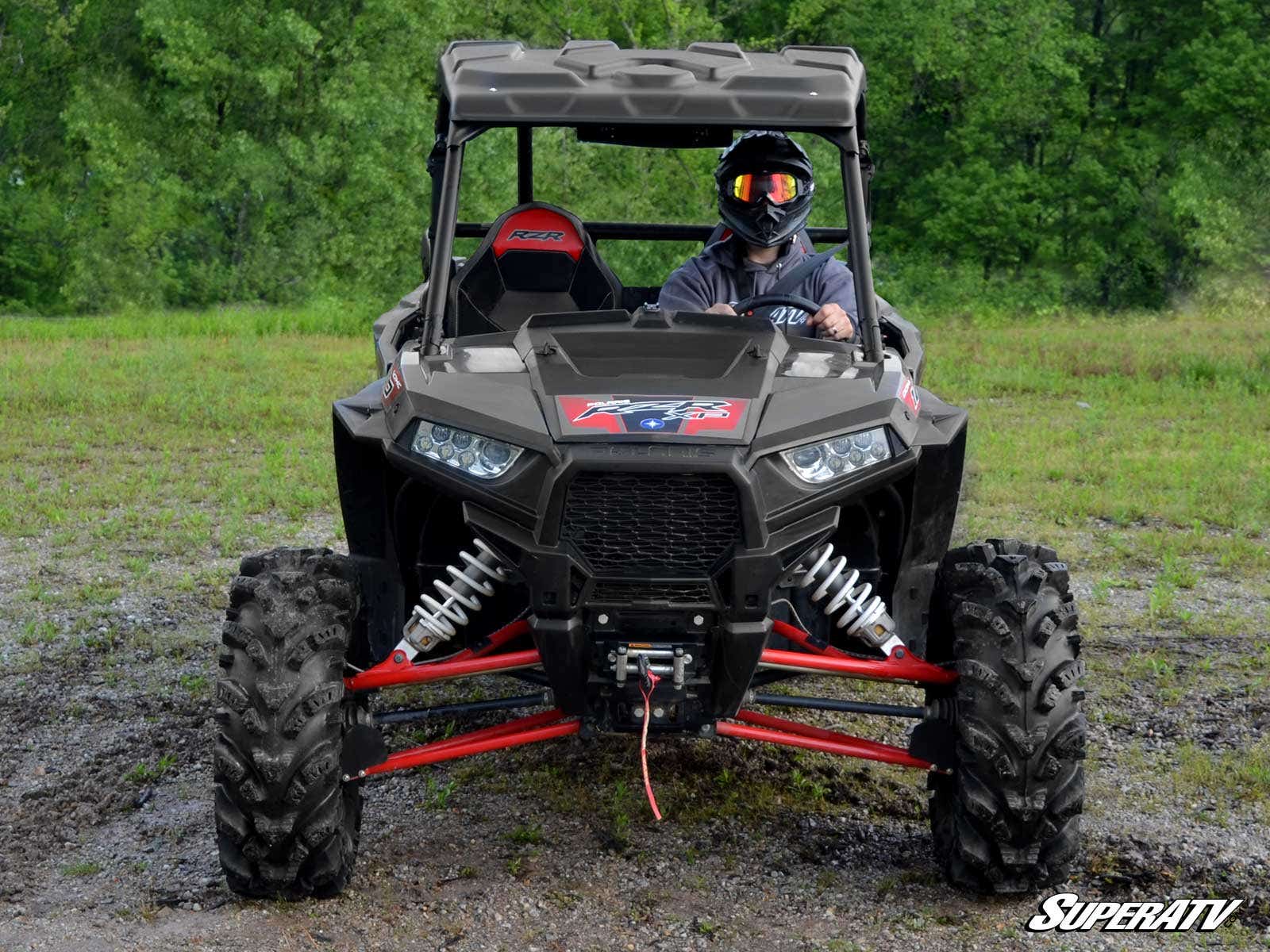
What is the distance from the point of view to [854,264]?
4.71m

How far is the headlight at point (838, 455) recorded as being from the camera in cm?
400

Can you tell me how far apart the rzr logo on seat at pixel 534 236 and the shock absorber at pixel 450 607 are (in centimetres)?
192

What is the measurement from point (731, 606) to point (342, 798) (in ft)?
3.90

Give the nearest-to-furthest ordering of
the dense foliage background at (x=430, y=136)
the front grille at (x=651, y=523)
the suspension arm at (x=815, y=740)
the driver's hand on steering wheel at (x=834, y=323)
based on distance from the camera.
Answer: the front grille at (x=651, y=523) → the suspension arm at (x=815, y=740) → the driver's hand on steering wheel at (x=834, y=323) → the dense foliage background at (x=430, y=136)

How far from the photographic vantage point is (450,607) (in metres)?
4.44

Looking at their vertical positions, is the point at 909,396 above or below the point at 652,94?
below

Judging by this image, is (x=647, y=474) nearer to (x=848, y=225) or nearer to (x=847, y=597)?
(x=847, y=597)

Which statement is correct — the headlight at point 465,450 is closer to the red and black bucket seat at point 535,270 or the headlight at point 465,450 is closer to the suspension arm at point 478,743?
the suspension arm at point 478,743

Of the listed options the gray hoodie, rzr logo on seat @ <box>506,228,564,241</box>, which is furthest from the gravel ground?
rzr logo on seat @ <box>506,228,564,241</box>

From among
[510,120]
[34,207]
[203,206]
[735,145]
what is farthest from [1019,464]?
[34,207]

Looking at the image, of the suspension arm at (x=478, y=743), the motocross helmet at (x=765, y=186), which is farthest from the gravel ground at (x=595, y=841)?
the motocross helmet at (x=765, y=186)

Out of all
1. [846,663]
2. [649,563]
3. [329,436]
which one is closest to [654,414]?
[649,563]

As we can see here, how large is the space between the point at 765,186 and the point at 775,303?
1.31 ft

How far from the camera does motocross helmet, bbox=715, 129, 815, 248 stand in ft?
17.5
